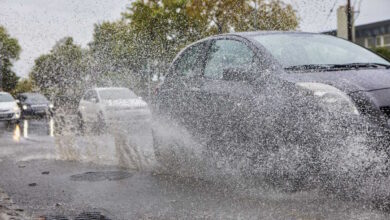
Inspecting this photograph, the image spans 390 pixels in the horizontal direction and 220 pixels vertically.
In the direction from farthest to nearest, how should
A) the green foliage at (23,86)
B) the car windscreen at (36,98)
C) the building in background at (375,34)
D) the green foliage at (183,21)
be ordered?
the green foliage at (23,86)
the building in background at (375,34)
the green foliage at (183,21)
the car windscreen at (36,98)

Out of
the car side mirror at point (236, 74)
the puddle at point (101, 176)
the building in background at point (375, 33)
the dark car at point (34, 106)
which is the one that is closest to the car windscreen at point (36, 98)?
the dark car at point (34, 106)

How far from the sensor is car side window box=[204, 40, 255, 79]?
5.49 m

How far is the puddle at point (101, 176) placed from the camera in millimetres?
6406

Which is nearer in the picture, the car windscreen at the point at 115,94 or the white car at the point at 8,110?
the car windscreen at the point at 115,94

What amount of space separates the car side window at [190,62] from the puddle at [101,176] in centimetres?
142

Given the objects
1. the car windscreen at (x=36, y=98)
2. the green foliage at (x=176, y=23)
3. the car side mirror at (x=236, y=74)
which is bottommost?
the car windscreen at (x=36, y=98)

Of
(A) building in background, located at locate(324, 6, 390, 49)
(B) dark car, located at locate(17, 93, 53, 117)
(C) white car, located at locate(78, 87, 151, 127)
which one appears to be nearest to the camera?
(C) white car, located at locate(78, 87, 151, 127)

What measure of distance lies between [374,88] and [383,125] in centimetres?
43

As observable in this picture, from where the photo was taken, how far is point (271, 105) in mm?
4746

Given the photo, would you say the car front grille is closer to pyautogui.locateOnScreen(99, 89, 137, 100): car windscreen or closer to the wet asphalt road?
the wet asphalt road

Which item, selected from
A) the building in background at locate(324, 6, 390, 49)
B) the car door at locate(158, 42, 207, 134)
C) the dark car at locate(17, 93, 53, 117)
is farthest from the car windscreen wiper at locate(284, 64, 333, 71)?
the building in background at locate(324, 6, 390, 49)

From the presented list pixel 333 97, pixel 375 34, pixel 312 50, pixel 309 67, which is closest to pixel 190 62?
pixel 312 50

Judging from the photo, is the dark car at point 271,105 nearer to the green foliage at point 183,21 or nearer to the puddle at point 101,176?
the puddle at point 101,176

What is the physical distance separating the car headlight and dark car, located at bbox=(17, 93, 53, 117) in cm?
2284
